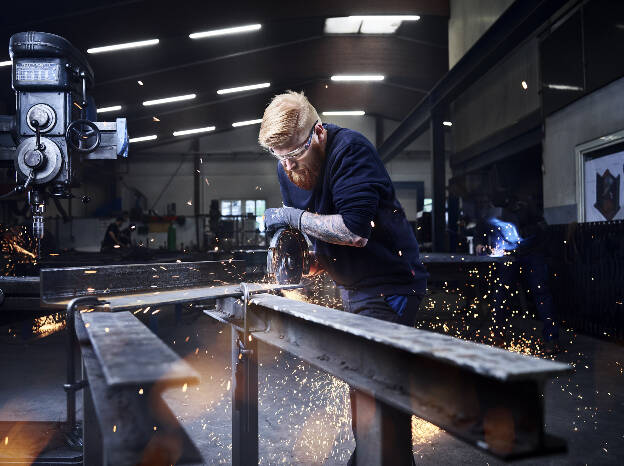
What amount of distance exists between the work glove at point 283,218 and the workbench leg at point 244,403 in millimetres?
461

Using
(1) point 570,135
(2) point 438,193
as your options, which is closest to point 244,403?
(1) point 570,135

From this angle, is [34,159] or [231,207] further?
[231,207]

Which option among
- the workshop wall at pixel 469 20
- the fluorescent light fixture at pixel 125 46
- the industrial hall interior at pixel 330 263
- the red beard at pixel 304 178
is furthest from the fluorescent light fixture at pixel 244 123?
the red beard at pixel 304 178

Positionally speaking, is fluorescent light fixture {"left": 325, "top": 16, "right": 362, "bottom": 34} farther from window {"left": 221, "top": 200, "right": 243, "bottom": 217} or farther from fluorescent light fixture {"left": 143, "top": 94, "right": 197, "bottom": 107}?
window {"left": 221, "top": 200, "right": 243, "bottom": 217}

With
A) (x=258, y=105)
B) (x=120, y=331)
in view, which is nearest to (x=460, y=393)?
(x=120, y=331)

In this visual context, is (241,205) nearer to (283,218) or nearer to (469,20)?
(469,20)

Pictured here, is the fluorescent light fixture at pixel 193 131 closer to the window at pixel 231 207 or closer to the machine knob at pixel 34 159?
the window at pixel 231 207

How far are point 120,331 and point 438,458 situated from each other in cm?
195

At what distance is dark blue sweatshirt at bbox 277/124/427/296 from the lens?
1.71 m

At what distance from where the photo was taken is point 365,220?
168cm

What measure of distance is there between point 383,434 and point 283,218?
1005 mm

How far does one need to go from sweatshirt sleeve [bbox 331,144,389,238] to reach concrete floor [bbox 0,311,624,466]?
146 cm

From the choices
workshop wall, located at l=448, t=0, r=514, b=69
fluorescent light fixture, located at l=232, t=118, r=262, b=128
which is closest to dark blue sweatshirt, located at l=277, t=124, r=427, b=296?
workshop wall, located at l=448, t=0, r=514, b=69

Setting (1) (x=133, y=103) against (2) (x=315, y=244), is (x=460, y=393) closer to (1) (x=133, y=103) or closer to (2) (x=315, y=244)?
(2) (x=315, y=244)
